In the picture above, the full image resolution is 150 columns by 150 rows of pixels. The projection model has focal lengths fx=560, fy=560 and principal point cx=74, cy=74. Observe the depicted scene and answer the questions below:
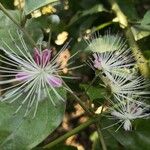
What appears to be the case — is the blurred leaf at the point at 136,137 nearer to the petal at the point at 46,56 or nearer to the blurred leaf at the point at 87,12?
the petal at the point at 46,56

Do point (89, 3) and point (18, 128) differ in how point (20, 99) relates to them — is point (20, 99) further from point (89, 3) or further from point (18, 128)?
point (89, 3)

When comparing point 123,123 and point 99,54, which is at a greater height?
point 99,54

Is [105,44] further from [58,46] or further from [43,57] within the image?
[58,46]

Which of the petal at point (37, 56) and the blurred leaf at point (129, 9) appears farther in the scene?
the blurred leaf at point (129, 9)

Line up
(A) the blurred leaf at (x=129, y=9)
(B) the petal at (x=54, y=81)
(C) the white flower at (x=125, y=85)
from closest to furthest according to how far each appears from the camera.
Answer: (B) the petal at (x=54, y=81)
(C) the white flower at (x=125, y=85)
(A) the blurred leaf at (x=129, y=9)

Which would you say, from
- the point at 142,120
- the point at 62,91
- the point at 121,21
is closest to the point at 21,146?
the point at 62,91

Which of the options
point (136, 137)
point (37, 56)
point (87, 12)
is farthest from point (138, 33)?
point (37, 56)

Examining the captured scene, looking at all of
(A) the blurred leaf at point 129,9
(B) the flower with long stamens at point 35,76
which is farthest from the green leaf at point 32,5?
(A) the blurred leaf at point 129,9
